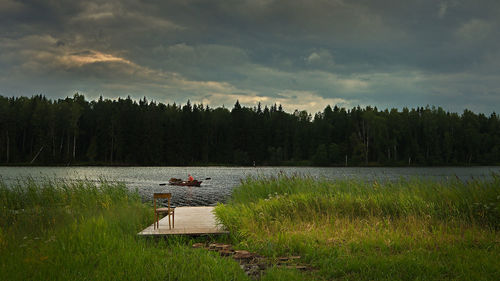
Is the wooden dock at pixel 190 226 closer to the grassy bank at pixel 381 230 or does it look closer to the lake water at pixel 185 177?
the grassy bank at pixel 381 230

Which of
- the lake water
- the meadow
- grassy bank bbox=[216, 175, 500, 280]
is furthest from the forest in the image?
grassy bank bbox=[216, 175, 500, 280]

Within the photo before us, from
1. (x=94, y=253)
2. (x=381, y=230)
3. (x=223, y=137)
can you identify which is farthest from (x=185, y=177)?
(x=223, y=137)

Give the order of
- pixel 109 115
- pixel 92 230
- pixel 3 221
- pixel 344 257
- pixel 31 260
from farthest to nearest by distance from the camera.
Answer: pixel 109 115 → pixel 3 221 → pixel 92 230 → pixel 344 257 → pixel 31 260

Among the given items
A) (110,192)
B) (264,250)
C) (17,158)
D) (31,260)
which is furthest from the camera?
(17,158)

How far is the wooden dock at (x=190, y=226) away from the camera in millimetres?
8867

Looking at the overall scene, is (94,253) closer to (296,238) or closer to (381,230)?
(296,238)

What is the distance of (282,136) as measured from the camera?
114250 millimetres

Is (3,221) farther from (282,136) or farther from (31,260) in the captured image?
(282,136)

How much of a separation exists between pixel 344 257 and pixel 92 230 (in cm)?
595

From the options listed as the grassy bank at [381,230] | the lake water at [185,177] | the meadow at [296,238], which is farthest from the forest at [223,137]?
the grassy bank at [381,230]

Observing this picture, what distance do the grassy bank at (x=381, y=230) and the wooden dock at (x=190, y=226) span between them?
1.54 feet

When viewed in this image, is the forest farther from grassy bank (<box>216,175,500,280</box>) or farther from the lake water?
grassy bank (<box>216,175,500,280</box>)

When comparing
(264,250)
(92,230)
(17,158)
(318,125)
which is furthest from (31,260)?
(318,125)

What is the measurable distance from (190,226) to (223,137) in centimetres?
10183
